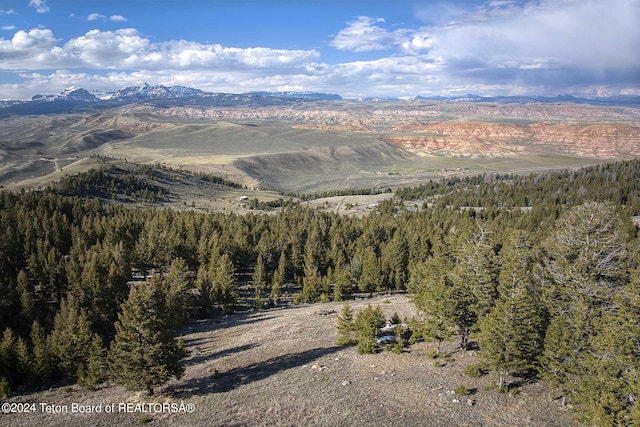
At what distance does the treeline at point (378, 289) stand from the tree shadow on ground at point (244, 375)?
2.90m

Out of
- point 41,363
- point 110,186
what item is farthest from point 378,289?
point 110,186

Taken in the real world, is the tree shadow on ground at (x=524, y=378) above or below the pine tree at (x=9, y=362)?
above

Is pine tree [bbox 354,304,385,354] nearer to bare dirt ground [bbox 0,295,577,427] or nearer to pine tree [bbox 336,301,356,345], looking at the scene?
bare dirt ground [bbox 0,295,577,427]

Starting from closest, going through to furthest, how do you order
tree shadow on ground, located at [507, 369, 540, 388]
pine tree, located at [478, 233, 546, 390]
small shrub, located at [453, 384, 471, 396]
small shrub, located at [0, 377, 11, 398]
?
pine tree, located at [478, 233, 546, 390], small shrub, located at [453, 384, 471, 396], tree shadow on ground, located at [507, 369, 540, 388], small shrub, located at [0, 377, 11, 398]

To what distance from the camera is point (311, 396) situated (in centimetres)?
3025

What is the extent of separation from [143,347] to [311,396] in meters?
13.5

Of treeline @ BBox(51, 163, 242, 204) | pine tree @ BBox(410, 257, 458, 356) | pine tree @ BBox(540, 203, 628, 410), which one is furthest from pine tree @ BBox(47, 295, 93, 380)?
treeline @ BBox(51, 163, 242, 204)

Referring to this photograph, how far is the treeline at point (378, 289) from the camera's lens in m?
25.9

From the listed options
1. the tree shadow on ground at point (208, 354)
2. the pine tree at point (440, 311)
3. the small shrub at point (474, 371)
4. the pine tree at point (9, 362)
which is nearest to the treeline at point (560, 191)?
the pine tree at point (440, 311)

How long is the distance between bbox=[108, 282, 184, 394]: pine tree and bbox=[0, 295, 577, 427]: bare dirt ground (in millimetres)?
2026

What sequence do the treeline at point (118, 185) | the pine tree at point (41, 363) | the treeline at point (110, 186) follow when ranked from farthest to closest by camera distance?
1. the treeline at point (118, 185)
2. the treeline at point (110, 186)
3. the pine tree at point (41, 363)

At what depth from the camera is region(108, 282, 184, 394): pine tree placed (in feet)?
103

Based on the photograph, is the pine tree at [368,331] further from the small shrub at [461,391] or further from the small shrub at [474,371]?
the small shrub at [461,391]

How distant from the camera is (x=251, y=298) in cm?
7069
